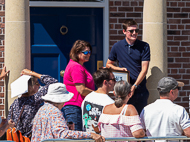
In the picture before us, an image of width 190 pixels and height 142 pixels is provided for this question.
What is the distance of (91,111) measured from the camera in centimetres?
379

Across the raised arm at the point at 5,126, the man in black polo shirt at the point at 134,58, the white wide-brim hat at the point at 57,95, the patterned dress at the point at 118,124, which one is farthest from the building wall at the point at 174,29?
the raised arm at the point at 5,126

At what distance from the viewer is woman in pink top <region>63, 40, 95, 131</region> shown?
4.45m

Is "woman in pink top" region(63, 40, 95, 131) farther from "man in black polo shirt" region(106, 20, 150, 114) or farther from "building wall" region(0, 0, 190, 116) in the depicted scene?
"building wall" region(0, 0, 190, 116)

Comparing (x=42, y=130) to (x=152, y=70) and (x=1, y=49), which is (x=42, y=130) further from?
(x=1, y=49)

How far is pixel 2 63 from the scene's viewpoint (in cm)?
596

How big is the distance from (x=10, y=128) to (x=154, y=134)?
159 centimetres

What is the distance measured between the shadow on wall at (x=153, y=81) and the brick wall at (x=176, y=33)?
1038 mm

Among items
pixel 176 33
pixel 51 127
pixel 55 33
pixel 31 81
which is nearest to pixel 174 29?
pixel 176 33

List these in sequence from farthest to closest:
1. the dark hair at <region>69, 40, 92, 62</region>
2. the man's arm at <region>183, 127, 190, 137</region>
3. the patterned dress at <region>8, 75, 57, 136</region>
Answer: the dark hair at <region>69, 40, 92, 62</region> < the patterned dress at <region>8, 75, 57, 136</region> < the man's arm at <region>183, 127, 190, 137</region>

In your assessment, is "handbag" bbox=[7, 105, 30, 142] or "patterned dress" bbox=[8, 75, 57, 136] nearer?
"handbag" bbox=[7, 105, 30, 142]

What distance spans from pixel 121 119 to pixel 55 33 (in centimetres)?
321

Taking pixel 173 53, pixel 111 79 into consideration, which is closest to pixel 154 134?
pixel 111 79

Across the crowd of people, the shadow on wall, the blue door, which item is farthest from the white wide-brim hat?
the blue door

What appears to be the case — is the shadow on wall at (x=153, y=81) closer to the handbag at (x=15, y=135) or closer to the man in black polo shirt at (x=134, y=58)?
the man in black polo shirt at (x=134, y=58)
